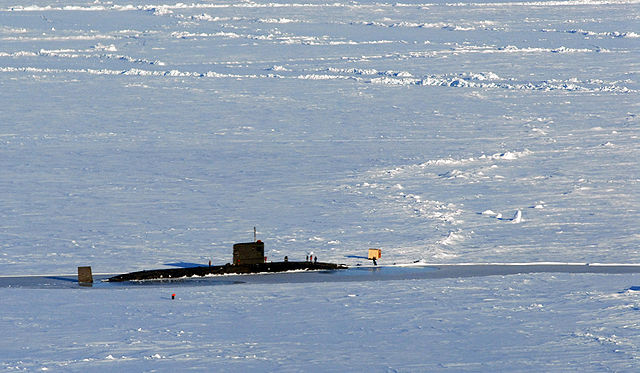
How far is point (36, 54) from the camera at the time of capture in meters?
45.2

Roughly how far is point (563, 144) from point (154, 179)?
12.4 metres

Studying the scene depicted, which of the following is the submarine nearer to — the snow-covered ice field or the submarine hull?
the submarine hull

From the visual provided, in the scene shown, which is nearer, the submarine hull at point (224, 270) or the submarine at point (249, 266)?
the submarine hull at point (224, 270)

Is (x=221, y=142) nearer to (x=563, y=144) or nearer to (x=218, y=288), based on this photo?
(x=563, y=144)

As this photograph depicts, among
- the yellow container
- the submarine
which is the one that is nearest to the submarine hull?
the submarine

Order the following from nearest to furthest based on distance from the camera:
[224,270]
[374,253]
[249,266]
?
[224,270], [249,266], [374,253]

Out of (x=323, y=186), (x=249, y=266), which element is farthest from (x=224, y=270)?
(x=323, y=186)

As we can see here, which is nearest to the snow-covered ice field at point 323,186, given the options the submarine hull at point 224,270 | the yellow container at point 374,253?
the yellow container at point 374,253

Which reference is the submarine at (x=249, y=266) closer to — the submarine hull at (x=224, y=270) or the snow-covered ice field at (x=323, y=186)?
the submarine hull at (x=224, y=270)

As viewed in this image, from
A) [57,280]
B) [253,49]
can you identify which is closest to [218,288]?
[57,280]

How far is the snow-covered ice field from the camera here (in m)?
13.3

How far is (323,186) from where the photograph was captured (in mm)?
23953

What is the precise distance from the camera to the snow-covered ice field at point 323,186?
13.3m

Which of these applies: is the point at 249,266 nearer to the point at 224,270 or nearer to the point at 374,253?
the point at 224,270
